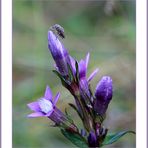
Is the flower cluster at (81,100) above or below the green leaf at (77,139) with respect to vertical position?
above

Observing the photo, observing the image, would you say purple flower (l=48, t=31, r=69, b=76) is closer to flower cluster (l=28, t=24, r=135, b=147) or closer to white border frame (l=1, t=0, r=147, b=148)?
flower cluster (l=28, t=24, r=135, b=147)

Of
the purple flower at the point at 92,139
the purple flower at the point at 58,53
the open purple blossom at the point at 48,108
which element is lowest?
the purple flower at the point at 92,139
